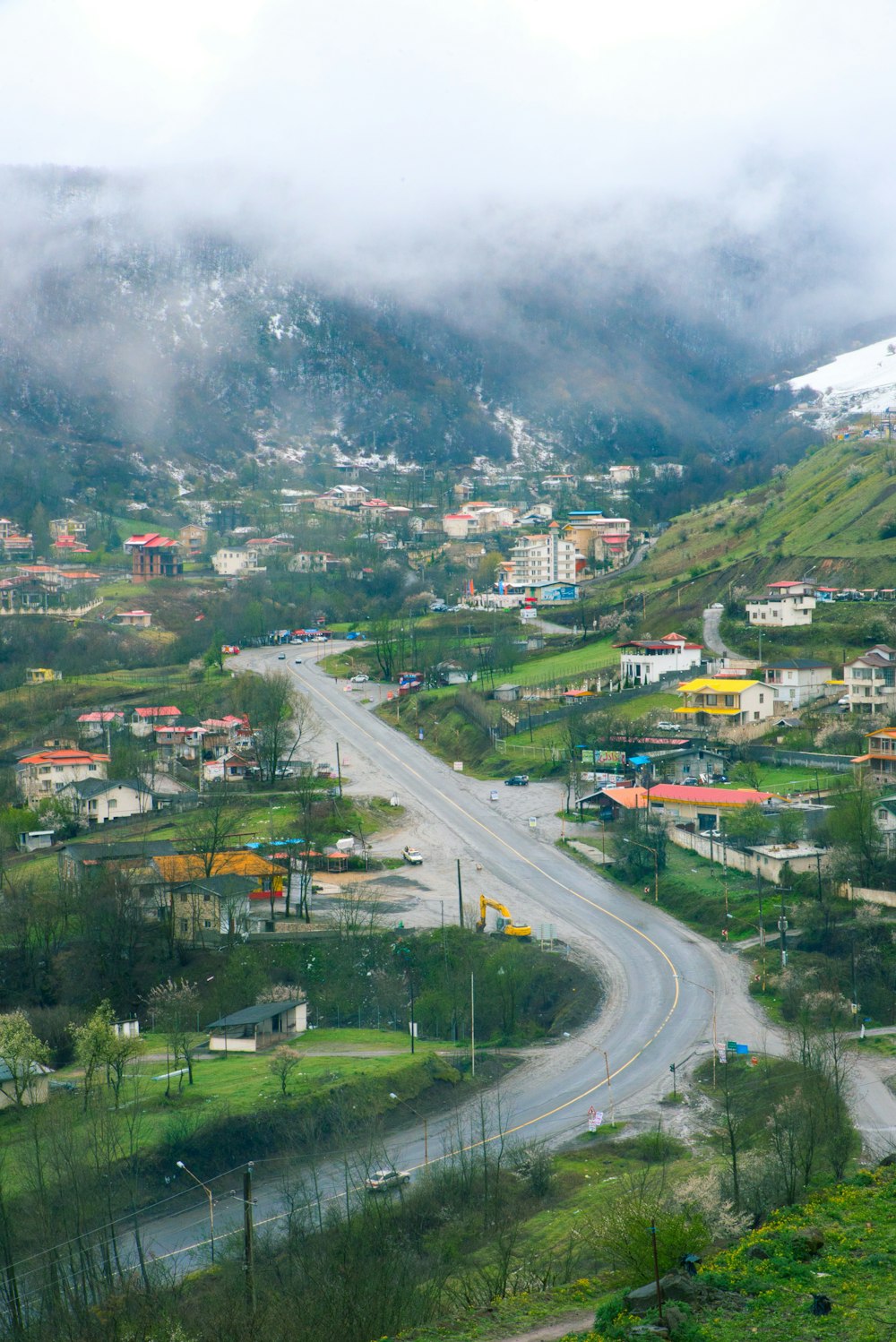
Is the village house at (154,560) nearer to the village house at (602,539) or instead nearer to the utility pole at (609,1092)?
the village house at (602,539)

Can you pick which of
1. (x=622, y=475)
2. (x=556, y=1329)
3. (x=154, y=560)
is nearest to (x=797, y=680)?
(x=556, y=1329)

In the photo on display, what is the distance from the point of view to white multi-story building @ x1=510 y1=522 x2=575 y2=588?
8806 cm

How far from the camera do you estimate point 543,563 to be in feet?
292

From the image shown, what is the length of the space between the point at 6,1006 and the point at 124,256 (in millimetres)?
172644

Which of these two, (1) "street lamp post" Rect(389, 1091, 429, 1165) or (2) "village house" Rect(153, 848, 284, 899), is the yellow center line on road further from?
(2) "village house" Rect(153, 848, 284, 899)

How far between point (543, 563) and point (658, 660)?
33867 mm

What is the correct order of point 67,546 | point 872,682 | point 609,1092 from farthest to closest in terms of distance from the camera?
point 67,546
point 872,682
point 609,1092

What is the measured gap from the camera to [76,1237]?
64.2 feet

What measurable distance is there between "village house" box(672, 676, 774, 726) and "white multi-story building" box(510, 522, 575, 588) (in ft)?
120

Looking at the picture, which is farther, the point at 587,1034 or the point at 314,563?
the point at 314,563

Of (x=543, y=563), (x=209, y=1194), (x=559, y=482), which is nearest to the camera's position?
(x=209, y=1194)

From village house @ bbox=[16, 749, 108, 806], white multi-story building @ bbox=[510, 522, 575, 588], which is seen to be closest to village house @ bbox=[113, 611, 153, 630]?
white multi-story building @ bbox=[510, 522, 575, 588]

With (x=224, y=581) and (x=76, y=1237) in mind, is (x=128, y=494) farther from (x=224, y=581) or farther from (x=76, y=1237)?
(x=76, y=1237)

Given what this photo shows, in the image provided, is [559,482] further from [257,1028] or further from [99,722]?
[257,1028]
